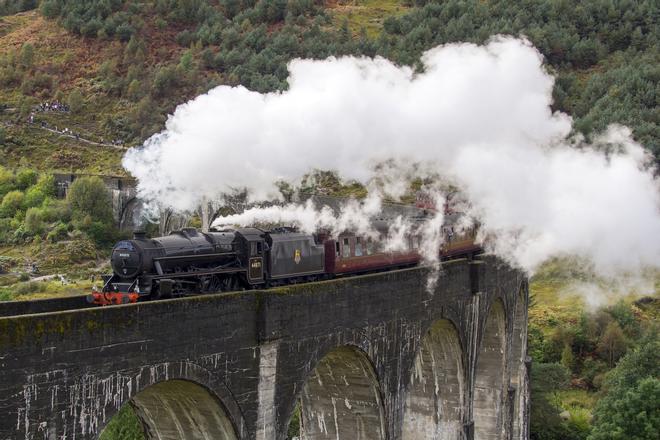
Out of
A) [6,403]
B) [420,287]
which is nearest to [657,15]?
[420,287]

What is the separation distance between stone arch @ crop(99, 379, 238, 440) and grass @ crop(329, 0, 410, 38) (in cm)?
9083

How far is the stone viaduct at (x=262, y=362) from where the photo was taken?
12.6 m

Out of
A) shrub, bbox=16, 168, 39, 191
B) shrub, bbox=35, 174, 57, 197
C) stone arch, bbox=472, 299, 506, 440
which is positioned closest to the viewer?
stone arch, bbox=472, 299, 506, 440

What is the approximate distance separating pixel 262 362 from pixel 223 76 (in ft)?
253

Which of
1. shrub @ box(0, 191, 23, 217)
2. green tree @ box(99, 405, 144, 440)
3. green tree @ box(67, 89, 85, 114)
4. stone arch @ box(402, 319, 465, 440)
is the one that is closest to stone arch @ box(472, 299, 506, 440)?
stone arch @ box(402, 319, 465, 440)

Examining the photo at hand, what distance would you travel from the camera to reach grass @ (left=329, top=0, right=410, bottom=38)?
107812mm

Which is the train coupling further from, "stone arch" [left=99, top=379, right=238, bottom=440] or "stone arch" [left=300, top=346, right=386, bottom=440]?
"stone arch" [left=300, top=346, right=386, bottom=440]

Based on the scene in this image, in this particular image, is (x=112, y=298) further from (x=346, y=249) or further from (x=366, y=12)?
(x=366, y=12)

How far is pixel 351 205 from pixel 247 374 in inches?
523

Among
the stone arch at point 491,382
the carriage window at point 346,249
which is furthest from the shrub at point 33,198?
the carriage window at point 346,249

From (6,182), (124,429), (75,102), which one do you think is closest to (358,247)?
(124,429)

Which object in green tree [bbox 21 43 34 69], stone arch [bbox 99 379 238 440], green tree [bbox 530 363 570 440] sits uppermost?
green tree [bbox 21 43 34 69]

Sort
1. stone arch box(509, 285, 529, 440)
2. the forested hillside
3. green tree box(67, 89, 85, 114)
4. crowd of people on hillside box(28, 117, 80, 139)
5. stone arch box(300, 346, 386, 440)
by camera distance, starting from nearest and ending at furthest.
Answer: stone arch box(300, 346, 386, 440) → stone arch box(509, 285, 529, 440) → the forested hillside → crowd of people on hillside box(28, 117, 80, 139) → green tree box(67, 89, 85, 114)

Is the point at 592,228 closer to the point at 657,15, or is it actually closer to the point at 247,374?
the point at 247,374
